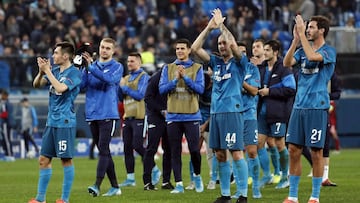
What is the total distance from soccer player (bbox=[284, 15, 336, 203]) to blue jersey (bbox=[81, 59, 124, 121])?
12.6ft

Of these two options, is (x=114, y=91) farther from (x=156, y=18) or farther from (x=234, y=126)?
(x=156, y=18)

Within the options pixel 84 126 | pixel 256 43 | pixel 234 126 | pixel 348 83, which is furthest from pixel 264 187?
pixel 348 83

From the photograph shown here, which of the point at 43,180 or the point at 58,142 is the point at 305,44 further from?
the point at 43,180

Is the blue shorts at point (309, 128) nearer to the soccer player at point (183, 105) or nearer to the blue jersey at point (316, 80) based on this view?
the blue jersey at point (316, 80)

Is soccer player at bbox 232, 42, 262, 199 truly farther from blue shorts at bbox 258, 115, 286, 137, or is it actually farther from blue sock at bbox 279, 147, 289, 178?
blue sock at bbox 279, 147, 289, 178

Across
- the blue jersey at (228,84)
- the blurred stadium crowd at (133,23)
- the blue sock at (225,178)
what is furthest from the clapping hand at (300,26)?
the blurred stadium crowd at (133,23)

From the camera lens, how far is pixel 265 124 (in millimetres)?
19734

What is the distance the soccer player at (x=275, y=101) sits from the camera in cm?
1927

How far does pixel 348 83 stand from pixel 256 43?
19.9 meters

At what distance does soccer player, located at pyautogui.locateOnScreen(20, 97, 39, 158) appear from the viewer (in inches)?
1328

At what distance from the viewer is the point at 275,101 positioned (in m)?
19.7

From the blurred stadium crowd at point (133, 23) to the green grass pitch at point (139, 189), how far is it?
7.87 meters

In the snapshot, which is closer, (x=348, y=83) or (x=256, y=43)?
(x=256, y=43)

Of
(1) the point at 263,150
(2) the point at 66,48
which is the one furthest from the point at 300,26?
(1) the point at 263,150
